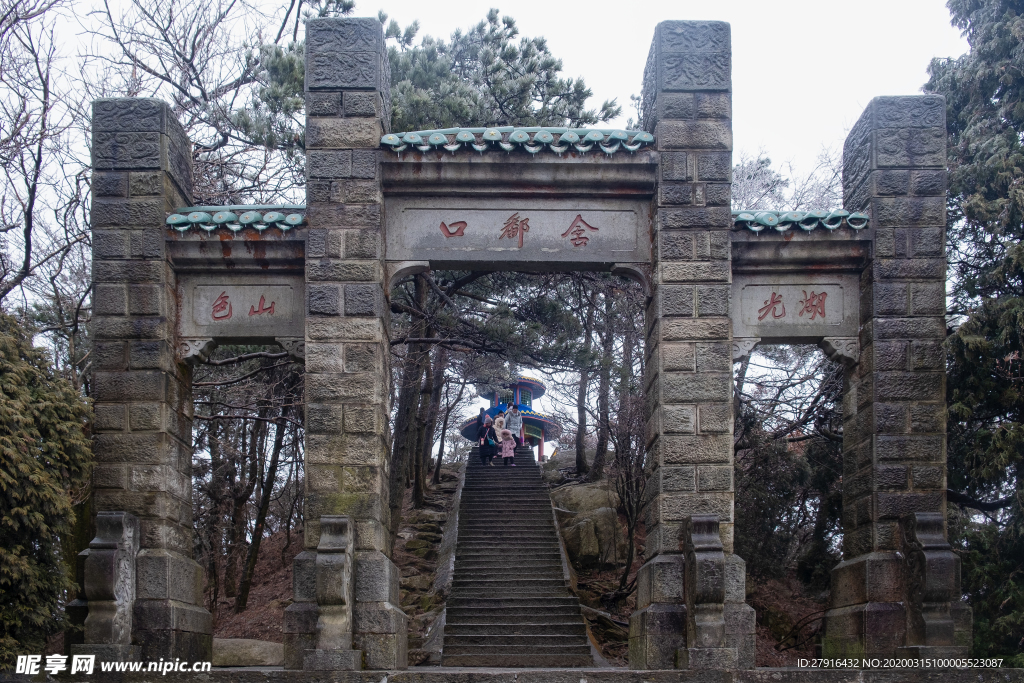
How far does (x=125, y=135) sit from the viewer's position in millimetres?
8648

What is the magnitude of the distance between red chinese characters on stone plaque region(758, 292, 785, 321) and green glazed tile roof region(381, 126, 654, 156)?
181 centimetres

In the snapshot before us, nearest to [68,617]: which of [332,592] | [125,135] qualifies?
[332,592]

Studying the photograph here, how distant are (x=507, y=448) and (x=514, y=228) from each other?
39.1 ft

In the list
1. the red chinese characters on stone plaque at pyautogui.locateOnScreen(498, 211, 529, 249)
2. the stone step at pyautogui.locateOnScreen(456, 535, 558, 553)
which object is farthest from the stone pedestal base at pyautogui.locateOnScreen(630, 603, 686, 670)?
the stone step at pyautogui.locateOnScreen(456, 535, 558, 553)

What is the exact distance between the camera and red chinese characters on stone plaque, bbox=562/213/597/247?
8617mm

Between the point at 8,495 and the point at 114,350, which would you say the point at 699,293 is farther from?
the point at 8,495

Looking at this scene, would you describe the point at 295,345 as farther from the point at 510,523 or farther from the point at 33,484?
the point at 510,523

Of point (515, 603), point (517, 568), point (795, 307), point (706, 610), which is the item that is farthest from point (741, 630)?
point (517, 568)

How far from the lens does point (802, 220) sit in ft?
28.5

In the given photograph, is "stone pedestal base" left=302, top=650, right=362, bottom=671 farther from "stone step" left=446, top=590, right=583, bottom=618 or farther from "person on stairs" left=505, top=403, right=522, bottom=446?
"person on stairs" left=505, top=403, right=522, bottom=446

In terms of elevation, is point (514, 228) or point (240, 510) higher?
point (514, 228)

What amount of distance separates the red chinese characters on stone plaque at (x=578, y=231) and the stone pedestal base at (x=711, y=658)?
3.55 m

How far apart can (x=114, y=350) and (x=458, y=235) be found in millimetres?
3162

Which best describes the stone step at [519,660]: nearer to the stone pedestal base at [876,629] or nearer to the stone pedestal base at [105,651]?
the stone pedestal base at [876,629]
